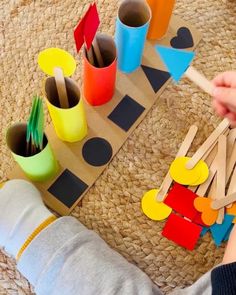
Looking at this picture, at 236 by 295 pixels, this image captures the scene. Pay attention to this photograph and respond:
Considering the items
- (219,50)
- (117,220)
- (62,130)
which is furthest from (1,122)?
(219,50)

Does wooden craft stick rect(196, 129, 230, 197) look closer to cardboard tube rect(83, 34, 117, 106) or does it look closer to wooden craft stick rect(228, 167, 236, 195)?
wooden craft stick rect(228, 167, 236, 195)

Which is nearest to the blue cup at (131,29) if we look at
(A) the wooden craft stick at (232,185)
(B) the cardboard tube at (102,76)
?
(B) the cardboard tube at (102,76)

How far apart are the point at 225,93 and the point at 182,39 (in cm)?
25

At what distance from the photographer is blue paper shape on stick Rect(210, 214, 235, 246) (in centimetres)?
69

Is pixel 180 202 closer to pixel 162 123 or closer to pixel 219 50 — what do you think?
pixel 162 123

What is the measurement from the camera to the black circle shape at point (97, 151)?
73 cm

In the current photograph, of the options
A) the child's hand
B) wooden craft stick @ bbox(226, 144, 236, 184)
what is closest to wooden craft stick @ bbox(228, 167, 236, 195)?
wooden craft stick @ bbox(226, 144, 236, 184)

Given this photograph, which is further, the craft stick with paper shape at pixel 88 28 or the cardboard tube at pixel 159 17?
the cardboard tube at pixel 159 17

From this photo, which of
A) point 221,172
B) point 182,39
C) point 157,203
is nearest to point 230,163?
point 221,172

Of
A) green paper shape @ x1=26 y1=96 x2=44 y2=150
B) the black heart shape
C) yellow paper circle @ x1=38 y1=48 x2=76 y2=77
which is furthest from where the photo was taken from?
the black heart shape

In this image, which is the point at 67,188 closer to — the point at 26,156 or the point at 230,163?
the point at 26,156

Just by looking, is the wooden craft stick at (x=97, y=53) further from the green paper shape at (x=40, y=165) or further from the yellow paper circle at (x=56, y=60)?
the green paper shape at (x=40, y=165)

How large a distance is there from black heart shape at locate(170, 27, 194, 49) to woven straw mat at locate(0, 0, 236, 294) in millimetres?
23

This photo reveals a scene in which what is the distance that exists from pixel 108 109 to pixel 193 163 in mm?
169
